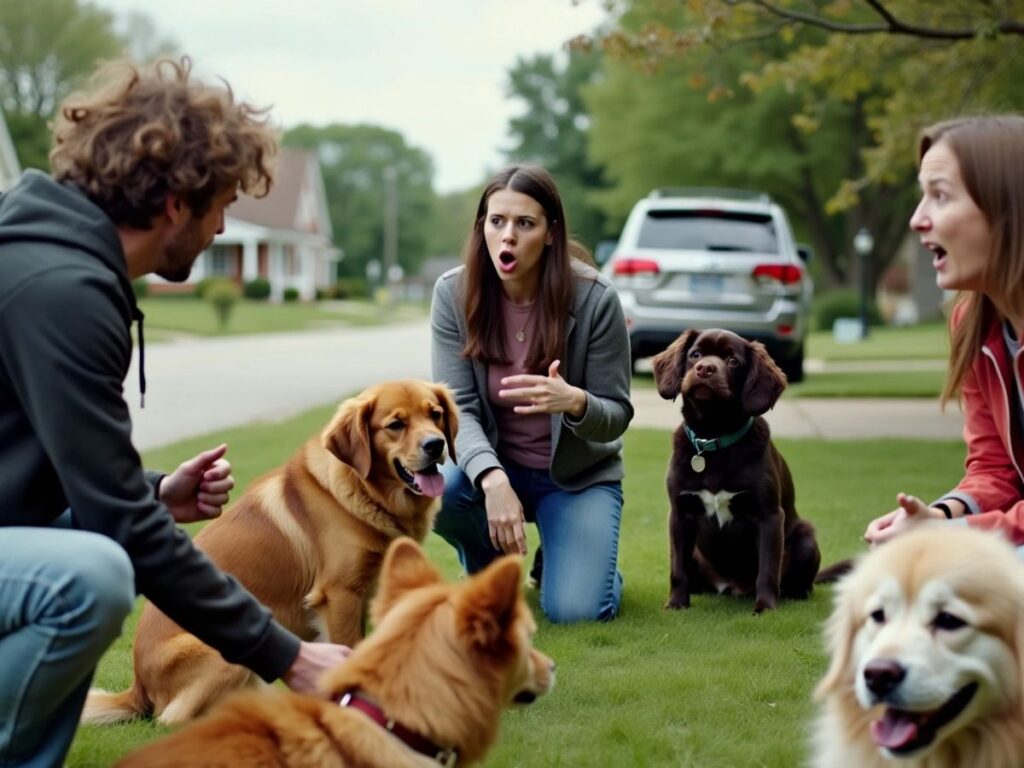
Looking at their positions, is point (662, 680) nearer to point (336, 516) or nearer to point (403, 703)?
point (336, 516)

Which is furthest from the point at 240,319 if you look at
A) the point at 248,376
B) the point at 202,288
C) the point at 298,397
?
the point at 298,397

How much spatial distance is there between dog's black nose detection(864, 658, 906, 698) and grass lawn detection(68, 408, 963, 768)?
3.25 feet

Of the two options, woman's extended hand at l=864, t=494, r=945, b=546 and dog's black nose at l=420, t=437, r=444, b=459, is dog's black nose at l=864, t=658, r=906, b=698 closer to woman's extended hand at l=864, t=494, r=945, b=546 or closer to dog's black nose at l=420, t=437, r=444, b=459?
woman's extended hand at l=864, t=494, r=945, b=546

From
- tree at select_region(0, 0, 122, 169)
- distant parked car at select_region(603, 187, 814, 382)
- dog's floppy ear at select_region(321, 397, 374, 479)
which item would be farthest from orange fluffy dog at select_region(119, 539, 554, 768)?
tree at select_region(0, 0, 122, 169)

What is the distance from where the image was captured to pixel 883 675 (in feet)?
9.68

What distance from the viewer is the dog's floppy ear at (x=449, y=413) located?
5.60 meters

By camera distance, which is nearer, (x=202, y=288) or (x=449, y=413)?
(x=449, y=413)

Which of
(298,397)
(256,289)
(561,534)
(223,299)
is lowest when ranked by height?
(256,289)

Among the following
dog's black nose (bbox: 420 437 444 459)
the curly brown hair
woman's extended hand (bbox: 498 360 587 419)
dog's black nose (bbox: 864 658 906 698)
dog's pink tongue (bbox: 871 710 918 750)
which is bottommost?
dog's pink tongue (bbox: 871 710 918 750)

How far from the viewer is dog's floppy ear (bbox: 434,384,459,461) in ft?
18.4

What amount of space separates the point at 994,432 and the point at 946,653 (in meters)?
1.51

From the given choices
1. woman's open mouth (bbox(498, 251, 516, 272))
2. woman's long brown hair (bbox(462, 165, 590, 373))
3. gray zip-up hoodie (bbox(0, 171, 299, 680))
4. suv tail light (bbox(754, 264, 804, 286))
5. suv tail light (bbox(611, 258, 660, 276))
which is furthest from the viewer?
suv tail light (bbox(611, 258, 660, 276))

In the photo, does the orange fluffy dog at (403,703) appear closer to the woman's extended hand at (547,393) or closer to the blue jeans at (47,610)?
the blue jeans at (47,610)

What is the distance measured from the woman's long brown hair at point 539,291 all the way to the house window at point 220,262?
2806 inches
